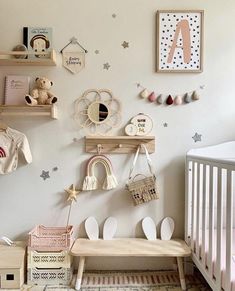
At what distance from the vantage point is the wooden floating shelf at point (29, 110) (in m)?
2.04

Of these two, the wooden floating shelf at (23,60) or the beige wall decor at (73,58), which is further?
the beige wall decor at (73,58)

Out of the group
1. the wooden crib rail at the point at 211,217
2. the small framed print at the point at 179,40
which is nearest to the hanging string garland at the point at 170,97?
the small framed print at the point at 179,40

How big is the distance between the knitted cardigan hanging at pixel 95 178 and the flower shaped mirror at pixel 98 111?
7.3 inches

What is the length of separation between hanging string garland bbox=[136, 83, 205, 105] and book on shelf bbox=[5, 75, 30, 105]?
785 mm

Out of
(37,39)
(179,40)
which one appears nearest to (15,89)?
(37,39)

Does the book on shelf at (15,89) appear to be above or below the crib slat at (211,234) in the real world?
above

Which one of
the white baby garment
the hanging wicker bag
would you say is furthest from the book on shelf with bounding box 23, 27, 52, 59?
the hanging wicker bag

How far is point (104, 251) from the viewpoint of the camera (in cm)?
190

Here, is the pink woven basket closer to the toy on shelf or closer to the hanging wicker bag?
the toy on shelf

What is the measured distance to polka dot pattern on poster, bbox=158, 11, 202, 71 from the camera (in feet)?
7.04

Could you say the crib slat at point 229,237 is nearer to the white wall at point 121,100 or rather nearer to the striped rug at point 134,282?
the striped rug at point 134,282

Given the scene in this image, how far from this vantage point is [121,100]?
85.7 inches

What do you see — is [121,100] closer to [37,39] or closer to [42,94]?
[42,94]

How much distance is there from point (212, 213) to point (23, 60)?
1.50 metres
